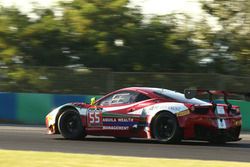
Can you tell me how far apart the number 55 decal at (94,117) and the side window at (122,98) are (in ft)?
0.68

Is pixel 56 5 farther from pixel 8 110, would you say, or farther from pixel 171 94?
pixel 171 94

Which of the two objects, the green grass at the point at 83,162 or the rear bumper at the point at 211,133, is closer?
the green grass at the point at 83,162

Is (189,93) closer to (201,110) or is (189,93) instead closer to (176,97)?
(201,110)

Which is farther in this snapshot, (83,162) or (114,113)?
(114,113)

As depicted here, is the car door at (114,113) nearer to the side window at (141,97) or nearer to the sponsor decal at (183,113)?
the side window at (141,97)

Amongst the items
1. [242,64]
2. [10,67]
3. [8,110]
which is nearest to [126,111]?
[8,110]

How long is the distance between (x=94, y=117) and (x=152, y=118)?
1450 mm

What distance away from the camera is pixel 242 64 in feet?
89.6

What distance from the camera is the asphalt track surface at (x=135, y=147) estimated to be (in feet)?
35.5

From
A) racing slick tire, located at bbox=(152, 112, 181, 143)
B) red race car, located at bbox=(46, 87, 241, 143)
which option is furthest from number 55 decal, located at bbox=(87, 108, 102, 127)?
racing slick tire, located at bbox=(152, 112, 181, 143)

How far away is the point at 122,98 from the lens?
13719 mm

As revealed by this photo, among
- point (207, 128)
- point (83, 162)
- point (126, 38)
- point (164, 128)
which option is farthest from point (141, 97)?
point (126, 38)

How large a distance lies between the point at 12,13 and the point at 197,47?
27.5 feet

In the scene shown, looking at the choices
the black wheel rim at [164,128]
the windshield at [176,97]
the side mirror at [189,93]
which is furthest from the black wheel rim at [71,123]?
the side mirror at [189,93]
